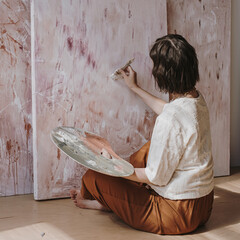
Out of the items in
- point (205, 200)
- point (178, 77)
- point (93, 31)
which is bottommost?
point (205, 200)

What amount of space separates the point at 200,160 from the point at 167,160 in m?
0.19

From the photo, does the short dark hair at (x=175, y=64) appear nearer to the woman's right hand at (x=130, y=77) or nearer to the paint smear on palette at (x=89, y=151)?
the paint smear on palette at (x=89, y=151)

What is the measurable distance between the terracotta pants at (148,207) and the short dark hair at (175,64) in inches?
22.3

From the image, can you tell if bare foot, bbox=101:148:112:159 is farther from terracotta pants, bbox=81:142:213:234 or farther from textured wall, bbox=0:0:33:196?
textured wall, bbox=0:0:33:196

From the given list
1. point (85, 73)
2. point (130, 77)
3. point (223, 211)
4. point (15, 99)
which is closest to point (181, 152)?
point (223, 211)

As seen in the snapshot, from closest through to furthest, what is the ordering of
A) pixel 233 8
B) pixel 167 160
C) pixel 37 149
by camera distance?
1. pixel 167 160
2. pixel 37 149
3. pixel 233 8

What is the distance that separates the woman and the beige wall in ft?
4.64

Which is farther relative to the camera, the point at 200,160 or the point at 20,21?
the point at 20,21

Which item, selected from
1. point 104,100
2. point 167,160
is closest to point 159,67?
point 167,160

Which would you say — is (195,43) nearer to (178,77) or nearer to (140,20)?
(140,20)

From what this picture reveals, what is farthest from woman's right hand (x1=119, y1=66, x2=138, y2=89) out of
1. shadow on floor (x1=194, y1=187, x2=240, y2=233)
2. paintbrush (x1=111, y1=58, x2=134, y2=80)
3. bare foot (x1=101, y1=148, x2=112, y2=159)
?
shadow on floor (x1=194, y1=187, x2=240, y2=233)

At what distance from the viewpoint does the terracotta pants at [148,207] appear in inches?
77.5

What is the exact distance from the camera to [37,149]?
2467 millimetres

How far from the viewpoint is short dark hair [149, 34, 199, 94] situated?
74.9 inches
